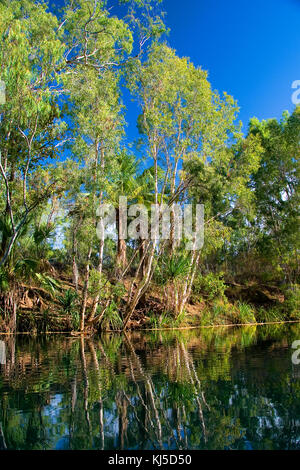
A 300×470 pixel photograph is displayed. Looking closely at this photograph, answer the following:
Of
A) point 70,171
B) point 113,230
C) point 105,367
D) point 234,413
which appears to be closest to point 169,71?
point 70,171

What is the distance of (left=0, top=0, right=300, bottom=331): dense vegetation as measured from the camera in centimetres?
1147

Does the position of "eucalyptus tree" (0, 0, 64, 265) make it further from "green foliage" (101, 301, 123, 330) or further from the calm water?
the calm water

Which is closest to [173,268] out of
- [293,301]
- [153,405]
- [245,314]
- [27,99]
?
[245,314]

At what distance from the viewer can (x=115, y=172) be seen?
43.9ft

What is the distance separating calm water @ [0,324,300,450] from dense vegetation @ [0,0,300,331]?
626 cm

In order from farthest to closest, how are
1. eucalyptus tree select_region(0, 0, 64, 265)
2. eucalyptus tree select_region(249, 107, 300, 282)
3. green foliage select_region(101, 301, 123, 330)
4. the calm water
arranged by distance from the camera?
eucalyptus tree select_region(249, 107, 300, 282) < green foliage select_region(101, 301, 123, 330) < eucalyptus tree select_region(0, 0, 64, 265) < the calm water

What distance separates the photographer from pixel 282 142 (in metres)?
21.8

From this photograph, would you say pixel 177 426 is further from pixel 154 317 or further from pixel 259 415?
pixel 154 317

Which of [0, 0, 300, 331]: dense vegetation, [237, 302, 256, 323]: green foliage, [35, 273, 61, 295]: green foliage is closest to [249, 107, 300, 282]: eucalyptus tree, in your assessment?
[0, 0, 300, 331]: dense vegetation

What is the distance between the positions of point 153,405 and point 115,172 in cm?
1039

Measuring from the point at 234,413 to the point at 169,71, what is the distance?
15.4 meters

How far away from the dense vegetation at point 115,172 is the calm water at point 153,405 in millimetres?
6264

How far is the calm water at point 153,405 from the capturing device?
2.88 meters

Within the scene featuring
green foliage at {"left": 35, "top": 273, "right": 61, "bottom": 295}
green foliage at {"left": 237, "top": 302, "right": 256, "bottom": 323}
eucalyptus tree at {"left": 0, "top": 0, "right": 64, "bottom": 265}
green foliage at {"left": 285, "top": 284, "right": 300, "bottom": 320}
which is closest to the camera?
eucalyptus tree at {"left": 0, "top": 0, "right": 64, "bottom": 265}
